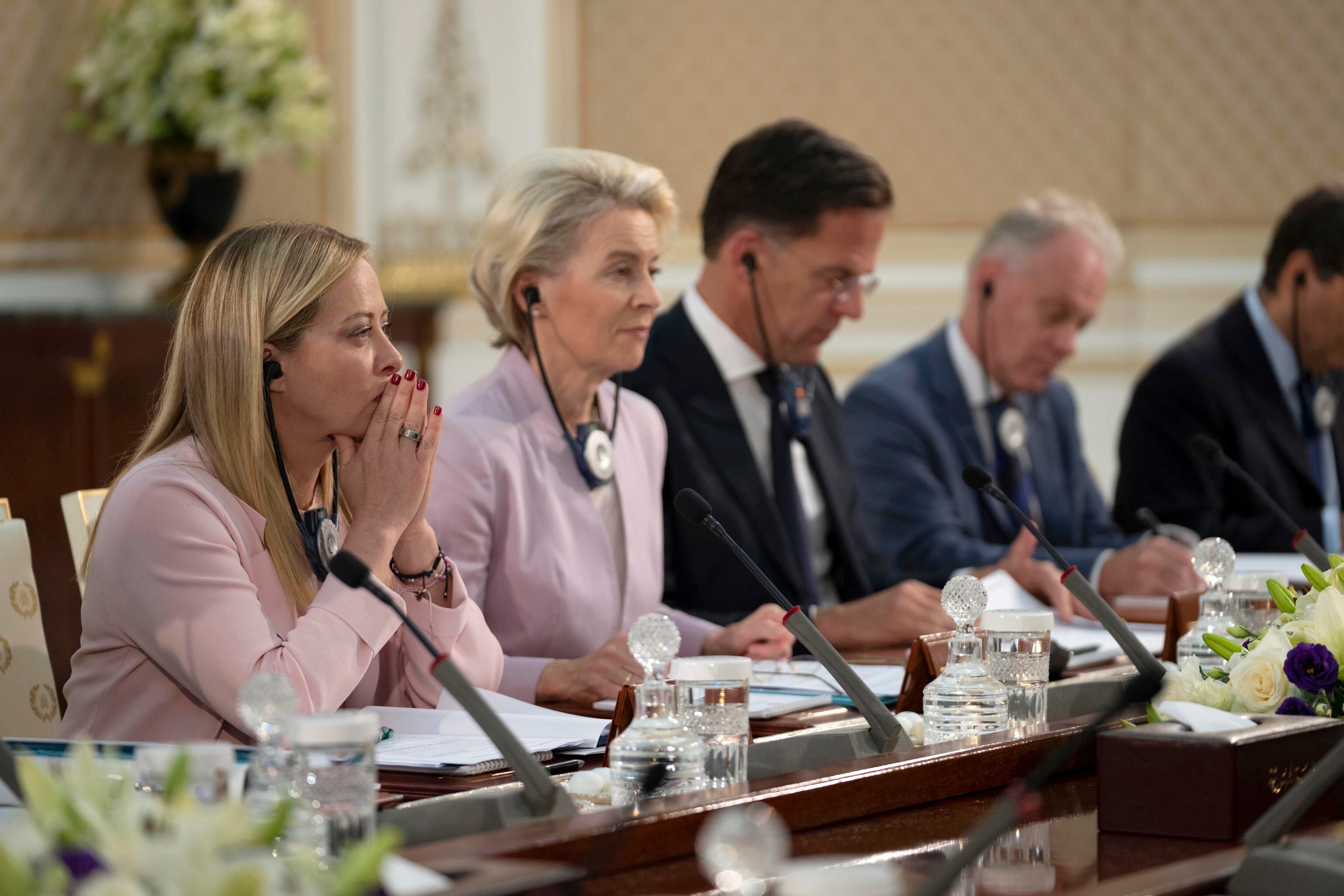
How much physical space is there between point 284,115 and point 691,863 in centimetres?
359

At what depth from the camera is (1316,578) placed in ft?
5.67

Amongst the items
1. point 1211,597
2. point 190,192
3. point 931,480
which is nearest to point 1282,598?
point 1211,597

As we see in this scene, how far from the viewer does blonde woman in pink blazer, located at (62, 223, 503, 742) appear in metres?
1.74

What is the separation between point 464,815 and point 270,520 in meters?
0.74

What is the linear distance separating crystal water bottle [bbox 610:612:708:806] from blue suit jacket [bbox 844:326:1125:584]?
1718 mm

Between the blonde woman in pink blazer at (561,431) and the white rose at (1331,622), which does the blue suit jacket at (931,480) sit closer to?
the blonde woman in pink blazer at (561,431)

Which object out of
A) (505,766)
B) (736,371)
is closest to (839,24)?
(736,371)

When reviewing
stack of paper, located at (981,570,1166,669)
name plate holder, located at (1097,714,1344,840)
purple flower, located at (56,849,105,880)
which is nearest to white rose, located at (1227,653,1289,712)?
name plate holder, located at (1097,714,1344,840)

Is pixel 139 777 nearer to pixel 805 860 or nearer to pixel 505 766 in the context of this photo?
pixel 505 766

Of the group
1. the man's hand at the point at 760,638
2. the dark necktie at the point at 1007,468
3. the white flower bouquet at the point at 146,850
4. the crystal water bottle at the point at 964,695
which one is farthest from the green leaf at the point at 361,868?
the dark necktie at the point at 1007,468

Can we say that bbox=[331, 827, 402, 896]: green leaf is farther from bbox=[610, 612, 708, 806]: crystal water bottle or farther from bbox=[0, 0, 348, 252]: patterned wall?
bbox=[0, 0, 348, 252]: patterned wall

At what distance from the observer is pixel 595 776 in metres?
1.48

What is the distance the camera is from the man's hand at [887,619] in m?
2.52

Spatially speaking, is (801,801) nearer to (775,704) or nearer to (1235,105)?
(775,704)
